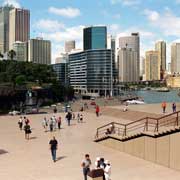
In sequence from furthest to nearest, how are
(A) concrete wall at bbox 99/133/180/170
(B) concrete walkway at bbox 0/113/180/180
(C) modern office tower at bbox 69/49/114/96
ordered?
(C) modern office tower at bbox 69/49/114/96
(A) concrete wall at bbox 99/133/180/170
(B) concrete walkway at bbox 0/113/180/180

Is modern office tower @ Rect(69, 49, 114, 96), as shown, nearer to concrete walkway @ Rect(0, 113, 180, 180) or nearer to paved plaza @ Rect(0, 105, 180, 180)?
paved plaza @ Rect(0, 105, 180, 180)

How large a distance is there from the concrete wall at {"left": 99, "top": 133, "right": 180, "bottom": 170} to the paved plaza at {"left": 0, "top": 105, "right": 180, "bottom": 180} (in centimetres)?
39

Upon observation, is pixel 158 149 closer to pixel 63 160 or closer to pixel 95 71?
pixel 63 160

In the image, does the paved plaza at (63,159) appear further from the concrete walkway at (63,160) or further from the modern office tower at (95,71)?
the modern office tower at (95,71)

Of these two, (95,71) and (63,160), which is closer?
(63,160)

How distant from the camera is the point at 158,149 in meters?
17.7

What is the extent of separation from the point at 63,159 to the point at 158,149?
4846 millimetres

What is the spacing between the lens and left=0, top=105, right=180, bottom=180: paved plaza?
50.3 feet

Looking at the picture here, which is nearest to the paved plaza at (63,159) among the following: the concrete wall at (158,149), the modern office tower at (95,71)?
the concrete wall at (158,149)

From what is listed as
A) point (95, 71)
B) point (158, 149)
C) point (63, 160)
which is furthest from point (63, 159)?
point (95, 71)

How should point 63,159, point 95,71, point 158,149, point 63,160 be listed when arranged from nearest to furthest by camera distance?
point 158,149
point 63,160
point 63,159
point 95,71

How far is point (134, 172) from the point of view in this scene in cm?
1575

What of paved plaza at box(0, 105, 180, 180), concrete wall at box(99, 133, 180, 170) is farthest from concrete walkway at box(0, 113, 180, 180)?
concrete wall at box(99, 133, 180, 170)

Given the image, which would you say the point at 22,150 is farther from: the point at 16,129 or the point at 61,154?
the point at 16,129
